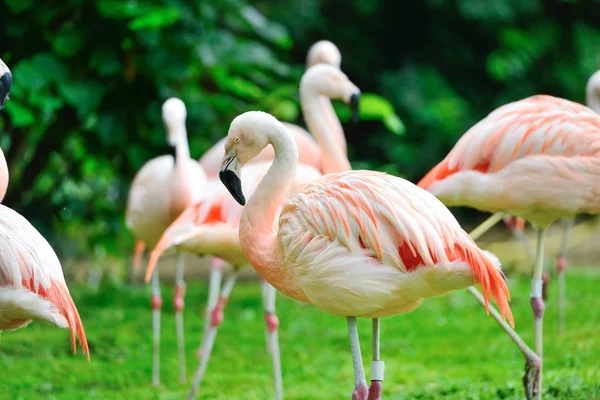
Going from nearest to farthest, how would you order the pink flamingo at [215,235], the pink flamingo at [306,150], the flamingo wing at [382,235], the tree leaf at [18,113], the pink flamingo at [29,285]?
the flamingo wing at [382,235] → the pink flamingo at [29,285] → the pink flamingo at [215,235] → the pink flamingo at [306,150] → the tree leaf at [18,113]

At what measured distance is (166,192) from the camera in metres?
5.36

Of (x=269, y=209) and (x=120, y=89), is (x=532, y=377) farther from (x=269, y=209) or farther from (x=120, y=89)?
(x=120, y=89)

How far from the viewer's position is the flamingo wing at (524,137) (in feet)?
13.3

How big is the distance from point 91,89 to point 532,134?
3088 mm

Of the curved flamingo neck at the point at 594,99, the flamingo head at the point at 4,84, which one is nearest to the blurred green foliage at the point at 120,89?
the curved flamingo neck at the point at 594,99

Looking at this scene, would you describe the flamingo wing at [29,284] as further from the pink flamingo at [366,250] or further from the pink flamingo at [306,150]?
the pink flamingo at [306,150]

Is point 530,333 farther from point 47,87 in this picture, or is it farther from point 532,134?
point 47,87

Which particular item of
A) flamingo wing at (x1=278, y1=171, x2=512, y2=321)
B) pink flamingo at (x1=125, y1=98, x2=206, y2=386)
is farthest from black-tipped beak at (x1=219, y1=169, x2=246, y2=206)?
pink flamingo at (x1=125, y1=98, x2=206, y2=386)

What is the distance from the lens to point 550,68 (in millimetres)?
11695

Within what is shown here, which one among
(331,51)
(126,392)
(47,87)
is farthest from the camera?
(331,51)

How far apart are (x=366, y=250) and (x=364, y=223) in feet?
0.31

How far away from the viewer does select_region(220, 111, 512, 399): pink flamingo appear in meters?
3.10

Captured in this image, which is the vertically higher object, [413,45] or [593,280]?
[413,45]

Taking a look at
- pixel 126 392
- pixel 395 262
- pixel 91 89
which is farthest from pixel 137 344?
pixel 395 262
